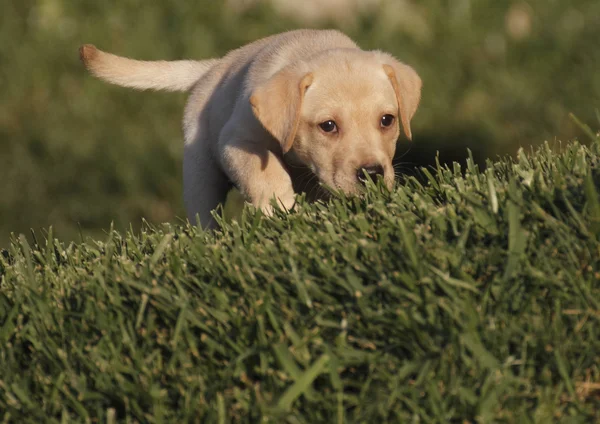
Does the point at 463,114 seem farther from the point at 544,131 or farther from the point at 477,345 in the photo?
the point at 477,345

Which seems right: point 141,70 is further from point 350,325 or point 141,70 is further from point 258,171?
point 350,325

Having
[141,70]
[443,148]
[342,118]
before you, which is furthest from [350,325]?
[443,148]

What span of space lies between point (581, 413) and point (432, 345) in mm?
389

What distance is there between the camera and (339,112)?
417 centimetres


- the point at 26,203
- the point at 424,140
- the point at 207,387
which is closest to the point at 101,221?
the point at 26,203

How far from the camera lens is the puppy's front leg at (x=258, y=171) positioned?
13.7 ft

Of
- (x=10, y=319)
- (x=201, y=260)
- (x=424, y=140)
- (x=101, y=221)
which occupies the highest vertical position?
(x=201, y=260)

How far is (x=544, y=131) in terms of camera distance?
6.87 m

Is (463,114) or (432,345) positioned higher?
(432,345)

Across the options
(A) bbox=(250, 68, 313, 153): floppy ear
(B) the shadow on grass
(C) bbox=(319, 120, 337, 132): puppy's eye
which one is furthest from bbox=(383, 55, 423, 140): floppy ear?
(B) the shadow on grass

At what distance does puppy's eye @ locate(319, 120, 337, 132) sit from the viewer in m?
4.20

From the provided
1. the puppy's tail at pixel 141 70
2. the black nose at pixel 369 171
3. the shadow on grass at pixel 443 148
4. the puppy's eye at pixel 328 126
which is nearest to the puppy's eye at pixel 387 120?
the puppy's eye at pixel 328 126

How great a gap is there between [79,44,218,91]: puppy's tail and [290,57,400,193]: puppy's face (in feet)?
4.12

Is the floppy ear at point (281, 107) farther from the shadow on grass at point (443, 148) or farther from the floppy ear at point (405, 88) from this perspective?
the shadow on grass at point (443, 148)
